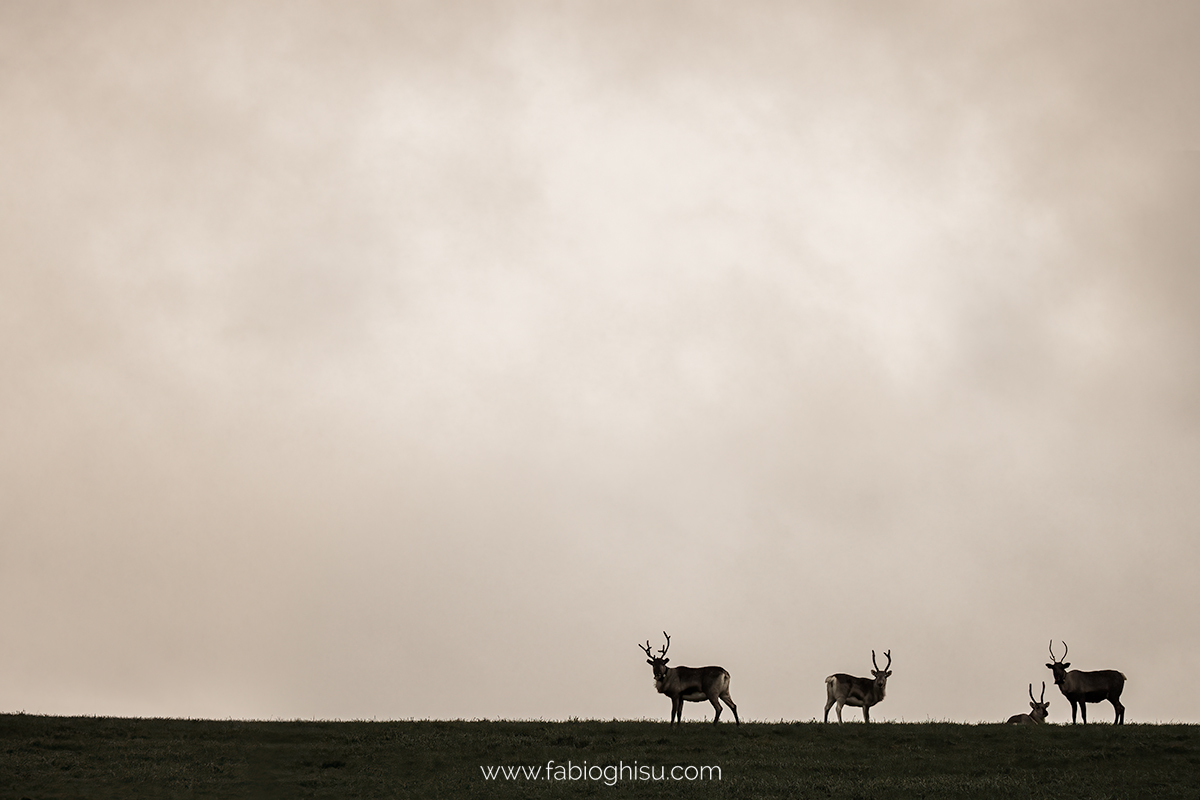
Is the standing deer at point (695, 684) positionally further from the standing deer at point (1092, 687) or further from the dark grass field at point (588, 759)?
the standing deer at point (1092, 687)

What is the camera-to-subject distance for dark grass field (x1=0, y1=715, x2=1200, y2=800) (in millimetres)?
24453

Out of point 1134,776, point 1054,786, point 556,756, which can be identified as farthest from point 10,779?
point 1134,776

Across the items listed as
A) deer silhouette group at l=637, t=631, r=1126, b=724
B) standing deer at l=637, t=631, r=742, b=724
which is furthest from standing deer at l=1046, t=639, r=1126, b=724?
standing deer at l=637, t=631, r=742, b=724

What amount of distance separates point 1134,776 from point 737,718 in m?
12.2

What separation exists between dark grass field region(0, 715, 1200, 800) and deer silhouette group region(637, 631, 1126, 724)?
2307 mm

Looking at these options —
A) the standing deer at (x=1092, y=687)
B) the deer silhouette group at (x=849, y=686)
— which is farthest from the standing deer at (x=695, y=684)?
the standing deer at (x=1092, y=687)

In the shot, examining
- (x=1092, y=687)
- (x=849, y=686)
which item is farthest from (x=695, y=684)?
(x=1092, y=687)

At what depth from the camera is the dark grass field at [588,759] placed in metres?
24.5

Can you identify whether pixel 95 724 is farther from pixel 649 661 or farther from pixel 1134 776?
pixel 1134 776

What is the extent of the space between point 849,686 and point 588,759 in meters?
12.7

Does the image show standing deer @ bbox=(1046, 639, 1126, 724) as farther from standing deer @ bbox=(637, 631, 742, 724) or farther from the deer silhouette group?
standing deer @ bbox=(637, 631, 742, 724)

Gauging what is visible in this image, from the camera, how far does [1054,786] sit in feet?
79.4

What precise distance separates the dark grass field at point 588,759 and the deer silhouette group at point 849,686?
2.31 meters

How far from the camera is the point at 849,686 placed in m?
36.3
